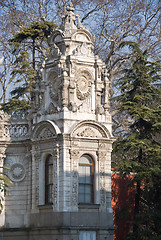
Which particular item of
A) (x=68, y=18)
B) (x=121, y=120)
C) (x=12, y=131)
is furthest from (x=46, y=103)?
(x=121, y=120)

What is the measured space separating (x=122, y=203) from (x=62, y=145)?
6.47 metres

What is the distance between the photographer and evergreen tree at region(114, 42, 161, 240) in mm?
30641

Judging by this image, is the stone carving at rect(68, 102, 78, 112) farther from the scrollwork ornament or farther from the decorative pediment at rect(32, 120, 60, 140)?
the scrollwork ornament

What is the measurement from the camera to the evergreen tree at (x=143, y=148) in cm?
3064

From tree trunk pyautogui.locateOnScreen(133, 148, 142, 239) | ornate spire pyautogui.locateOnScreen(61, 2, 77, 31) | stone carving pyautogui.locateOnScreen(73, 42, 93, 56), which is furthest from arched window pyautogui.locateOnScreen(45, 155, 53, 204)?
ornate spire pyautogui.locateOnScreen(61, 2, 77, 31)

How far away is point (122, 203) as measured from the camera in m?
33.4

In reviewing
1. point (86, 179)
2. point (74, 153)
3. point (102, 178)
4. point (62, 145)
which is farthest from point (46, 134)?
point (102, 178)

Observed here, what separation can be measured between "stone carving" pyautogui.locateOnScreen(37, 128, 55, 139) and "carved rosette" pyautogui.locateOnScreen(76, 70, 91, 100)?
2108mm

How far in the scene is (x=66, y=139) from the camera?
28766 millimetres

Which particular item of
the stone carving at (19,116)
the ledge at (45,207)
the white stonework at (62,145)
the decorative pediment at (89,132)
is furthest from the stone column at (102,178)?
the stone carving at (19,116)

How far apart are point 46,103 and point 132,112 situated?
451 centimetres

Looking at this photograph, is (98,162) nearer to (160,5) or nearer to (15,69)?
(15,69)

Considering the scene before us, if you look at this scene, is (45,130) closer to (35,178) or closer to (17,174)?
(35,178)

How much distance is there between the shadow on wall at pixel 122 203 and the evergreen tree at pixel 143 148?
66 cm
